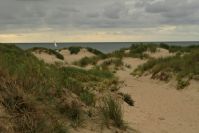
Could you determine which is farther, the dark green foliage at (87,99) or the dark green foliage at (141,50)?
the dark green foliage at (141,50)

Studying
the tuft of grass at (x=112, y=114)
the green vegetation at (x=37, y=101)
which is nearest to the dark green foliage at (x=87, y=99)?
the green vegetation at (x=37, y=101)

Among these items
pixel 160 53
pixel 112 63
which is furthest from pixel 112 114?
pixel 160 53

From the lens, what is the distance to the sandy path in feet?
31.7

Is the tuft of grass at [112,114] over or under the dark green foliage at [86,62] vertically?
over

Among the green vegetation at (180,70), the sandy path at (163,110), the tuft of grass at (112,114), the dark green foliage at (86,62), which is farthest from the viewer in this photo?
the dark green foliage at (86,62)

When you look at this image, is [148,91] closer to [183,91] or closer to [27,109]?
[183,91]

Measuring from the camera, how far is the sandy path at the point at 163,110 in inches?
380

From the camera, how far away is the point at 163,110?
12.3 m

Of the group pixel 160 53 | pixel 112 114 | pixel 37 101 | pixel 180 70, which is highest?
pixel 37 101

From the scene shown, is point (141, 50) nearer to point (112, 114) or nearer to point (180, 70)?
point (180, 70)

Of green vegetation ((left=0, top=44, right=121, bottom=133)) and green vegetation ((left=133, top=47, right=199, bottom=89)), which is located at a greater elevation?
green vegetation ((left=0, top=44, right=121, bottom=133))

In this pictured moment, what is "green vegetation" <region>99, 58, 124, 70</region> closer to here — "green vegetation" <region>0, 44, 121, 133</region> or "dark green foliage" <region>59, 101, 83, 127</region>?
"green vegetation" <region>0, 44, 121, 133</region>

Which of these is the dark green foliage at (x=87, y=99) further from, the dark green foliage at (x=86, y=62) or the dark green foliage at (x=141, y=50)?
the dark green foliage at (x=141, y=50)

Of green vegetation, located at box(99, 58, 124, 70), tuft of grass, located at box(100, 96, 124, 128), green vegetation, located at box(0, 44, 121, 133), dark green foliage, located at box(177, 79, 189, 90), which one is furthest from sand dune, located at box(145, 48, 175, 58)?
tuft of grass, located at box(100, 96, 124, 128)
